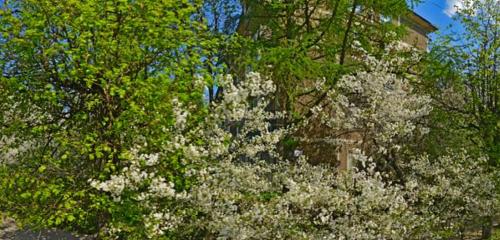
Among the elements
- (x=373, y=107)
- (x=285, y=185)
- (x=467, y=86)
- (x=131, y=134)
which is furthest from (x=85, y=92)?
(x=467, y=86)

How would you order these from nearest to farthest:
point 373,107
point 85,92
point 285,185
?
point 85,92 < point 285,185 < point 373,107

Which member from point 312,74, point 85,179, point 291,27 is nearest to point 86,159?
point 85,179

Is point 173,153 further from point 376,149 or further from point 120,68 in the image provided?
point 376,149

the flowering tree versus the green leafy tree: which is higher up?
the green leafy tree

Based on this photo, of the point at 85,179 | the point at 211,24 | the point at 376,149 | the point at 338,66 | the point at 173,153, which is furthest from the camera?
the point at 211,24

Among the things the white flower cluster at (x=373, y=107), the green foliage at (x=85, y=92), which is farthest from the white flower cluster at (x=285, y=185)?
the green foliage at (x=85, y=92)

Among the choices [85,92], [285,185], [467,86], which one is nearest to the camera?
[85,92]

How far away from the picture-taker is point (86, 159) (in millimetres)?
7844

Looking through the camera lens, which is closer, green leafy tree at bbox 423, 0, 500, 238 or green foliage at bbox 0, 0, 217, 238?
green foliage at bbox 0, 0, 217, 238

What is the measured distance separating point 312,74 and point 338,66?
654mm

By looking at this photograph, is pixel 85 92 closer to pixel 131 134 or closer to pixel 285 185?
pixel 131 134

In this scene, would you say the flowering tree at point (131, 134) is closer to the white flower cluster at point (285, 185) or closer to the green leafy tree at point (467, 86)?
the white flower cluster at point (285, 185)

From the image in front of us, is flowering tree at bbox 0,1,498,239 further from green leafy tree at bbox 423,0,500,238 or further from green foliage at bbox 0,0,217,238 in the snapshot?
green leafy tree at bbox 423,0,500,238

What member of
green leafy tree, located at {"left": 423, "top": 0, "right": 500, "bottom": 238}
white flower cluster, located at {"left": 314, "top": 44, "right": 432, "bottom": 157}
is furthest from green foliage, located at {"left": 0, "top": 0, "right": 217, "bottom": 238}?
green leafy tree, located at {"left": 423, "top": 0, "right": 500, "bottom": 238}
